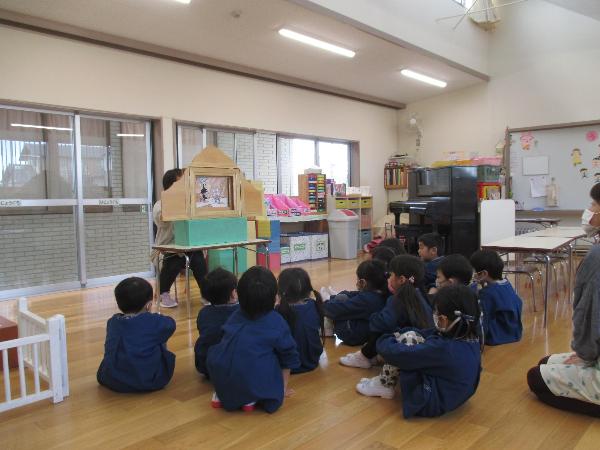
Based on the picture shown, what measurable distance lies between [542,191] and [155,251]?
6139mm

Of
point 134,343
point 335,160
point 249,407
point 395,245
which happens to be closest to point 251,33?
point 395,245

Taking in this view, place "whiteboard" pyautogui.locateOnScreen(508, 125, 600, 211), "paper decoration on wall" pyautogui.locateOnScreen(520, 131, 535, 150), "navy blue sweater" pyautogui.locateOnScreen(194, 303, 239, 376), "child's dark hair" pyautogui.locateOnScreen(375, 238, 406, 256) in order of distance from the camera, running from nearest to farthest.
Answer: "navy blue sweater" pyautogui.locateOnScreen(194, 303, 239, 376) < "child's dark hair" pyautogui.locateOnScreen(375, 238, 406, 256) < "whiteboard" pyautogui.locateOnScreen(508, 125, 600, 211) < "paper decoration on wall" pyautogui.locateOnScreen(520, 131, 535, 150)

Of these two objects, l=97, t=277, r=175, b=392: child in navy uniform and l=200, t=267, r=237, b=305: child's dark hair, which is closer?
l=97, t=277, r=175, b=392: child in navy uniform

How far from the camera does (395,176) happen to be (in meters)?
8.85

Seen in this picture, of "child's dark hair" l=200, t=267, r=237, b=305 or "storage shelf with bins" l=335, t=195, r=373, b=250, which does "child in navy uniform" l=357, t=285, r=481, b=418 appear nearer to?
"child's dark hair" l=200, t=267, r=237, b=305

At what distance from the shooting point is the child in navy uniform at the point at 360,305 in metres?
2.83

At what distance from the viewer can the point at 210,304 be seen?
2.53 meters

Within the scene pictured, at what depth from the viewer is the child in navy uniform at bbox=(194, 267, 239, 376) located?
2441mm

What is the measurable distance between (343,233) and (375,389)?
5131mm

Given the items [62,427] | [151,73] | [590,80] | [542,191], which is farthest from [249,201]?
[590,80]

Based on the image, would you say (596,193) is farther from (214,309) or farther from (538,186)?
(538,186)

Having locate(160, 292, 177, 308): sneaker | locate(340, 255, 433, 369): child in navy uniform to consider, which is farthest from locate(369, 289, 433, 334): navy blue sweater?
locate(160, 292, 177, 308): sneaker

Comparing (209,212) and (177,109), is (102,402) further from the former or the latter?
(177,109)

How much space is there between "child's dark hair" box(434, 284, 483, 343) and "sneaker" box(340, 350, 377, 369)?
79 cm
